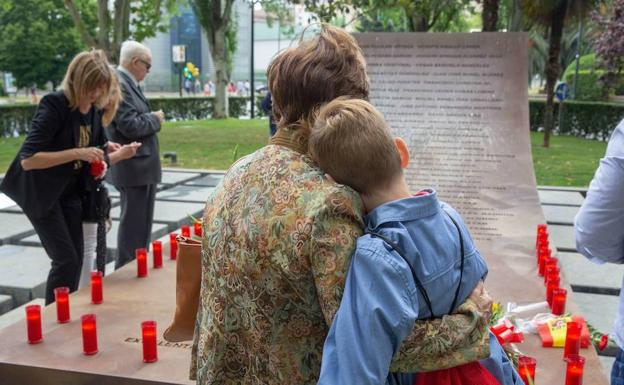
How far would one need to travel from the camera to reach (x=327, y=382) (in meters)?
1.38

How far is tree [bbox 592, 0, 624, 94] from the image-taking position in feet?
62.0

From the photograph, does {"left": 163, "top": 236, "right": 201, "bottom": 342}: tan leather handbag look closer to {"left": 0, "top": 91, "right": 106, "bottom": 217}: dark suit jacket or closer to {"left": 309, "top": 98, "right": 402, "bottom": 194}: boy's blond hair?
{"left": 309, "top": 98, "right": 402, "bottom": 194}: boy's blond hair

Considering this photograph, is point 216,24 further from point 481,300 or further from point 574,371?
point 481,300

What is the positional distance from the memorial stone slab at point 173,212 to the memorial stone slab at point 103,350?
3.36 metres

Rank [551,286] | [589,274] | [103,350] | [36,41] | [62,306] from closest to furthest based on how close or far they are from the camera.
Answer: [103,350], [62,306], [551,286], [589,274], [36,41]

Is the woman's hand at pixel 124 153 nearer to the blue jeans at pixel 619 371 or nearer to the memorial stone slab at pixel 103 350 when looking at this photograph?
the memorial stone slab at pixel 103 350

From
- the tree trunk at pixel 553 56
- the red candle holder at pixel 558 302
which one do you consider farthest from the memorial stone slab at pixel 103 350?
the tree trunk at pixel 553 56

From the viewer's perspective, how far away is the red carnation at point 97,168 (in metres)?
4.10

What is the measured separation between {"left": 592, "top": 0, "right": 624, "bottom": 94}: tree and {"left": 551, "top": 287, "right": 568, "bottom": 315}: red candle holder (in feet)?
56.0

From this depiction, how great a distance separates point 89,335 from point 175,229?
421 cm

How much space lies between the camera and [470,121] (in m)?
4.95

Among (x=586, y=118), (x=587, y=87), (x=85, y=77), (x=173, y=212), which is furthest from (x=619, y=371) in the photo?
(x=587, y=87)

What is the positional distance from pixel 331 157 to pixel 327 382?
49 cm

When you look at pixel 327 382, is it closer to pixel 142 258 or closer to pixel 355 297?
pixel 355 297
